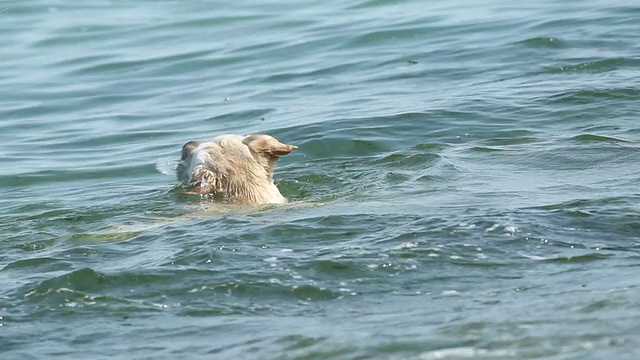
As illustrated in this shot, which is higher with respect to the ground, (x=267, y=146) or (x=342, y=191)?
(x=267, y=146)

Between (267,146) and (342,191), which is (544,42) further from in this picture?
(267,146)

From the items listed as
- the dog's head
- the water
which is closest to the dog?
the dog's head

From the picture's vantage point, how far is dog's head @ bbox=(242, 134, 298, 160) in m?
8.22

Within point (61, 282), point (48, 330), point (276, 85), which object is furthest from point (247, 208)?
point (276, 85)

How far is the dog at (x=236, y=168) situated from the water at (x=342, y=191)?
0.16m

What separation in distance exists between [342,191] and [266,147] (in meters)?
1.17

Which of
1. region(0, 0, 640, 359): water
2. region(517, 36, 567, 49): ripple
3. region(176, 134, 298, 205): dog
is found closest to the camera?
region(0, 0, 640, 359): water

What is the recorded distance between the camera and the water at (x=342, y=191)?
543 cm

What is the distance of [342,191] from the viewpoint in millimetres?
9258

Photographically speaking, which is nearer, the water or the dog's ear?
the water

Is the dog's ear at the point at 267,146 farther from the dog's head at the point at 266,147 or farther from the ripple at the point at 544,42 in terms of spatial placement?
the ripple at the point at 544,42

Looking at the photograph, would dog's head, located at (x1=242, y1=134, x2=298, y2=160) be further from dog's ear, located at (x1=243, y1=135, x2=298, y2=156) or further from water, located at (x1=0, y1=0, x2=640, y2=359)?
water, located at (x1=0, y1=0, x2=640, y2=359)

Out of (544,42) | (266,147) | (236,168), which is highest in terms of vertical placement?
(266,147)

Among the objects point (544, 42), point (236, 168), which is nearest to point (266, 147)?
point (236, 168)
